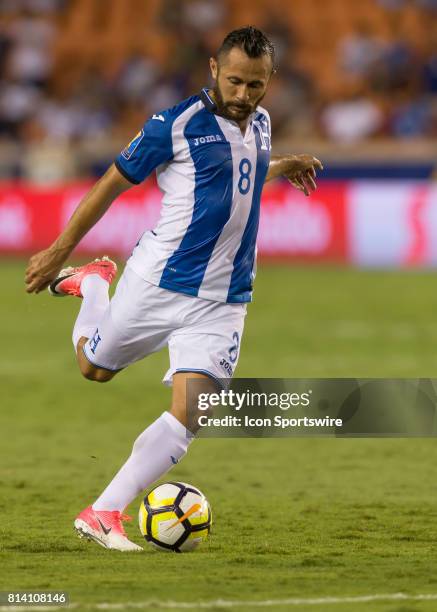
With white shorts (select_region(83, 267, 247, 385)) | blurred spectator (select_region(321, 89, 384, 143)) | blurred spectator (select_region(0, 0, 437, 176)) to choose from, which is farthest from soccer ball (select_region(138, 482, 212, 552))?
blurred spectator (select_region(321, 89, 384, 143))

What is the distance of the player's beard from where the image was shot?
563cm

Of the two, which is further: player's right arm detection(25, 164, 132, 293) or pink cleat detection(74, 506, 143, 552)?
pink cleat detection(74, 506, 143, 552)

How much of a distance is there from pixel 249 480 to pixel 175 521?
2140mm

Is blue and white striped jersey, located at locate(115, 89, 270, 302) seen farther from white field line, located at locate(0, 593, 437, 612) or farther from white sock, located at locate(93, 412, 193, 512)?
white field line, located at locate(0, 593, 437, 612)

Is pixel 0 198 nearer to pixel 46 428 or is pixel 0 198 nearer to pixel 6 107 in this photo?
pixel 6 107

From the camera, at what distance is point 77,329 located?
21.1 feet

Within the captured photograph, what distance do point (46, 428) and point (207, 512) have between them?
379 cm

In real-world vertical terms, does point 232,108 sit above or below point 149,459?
above

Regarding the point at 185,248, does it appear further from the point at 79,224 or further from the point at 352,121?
the point at 352,121

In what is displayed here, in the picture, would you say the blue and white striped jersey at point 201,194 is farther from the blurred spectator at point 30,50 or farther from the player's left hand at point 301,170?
the blurred spectator at point 30,50

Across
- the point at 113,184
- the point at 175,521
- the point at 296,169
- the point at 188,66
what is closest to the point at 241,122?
the point at 113,184

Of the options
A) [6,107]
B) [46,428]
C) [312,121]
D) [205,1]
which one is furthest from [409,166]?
[46,428]

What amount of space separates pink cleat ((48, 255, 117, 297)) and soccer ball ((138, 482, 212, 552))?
1337 mm

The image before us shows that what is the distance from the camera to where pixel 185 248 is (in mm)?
5801
